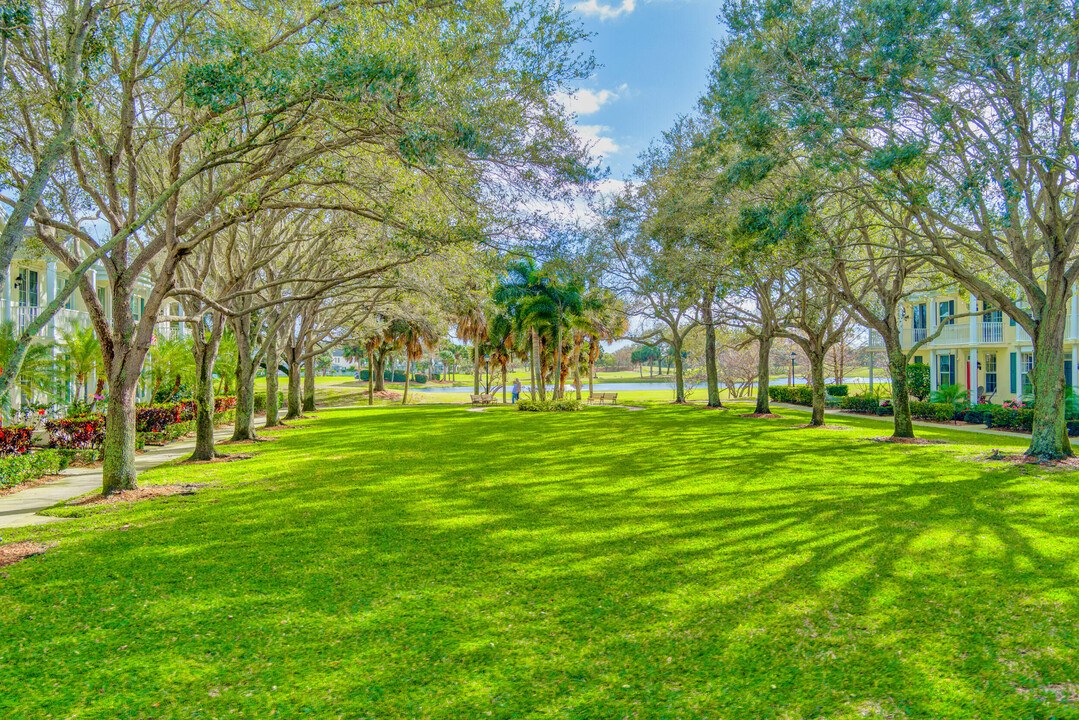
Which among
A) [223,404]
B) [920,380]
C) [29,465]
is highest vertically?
[920,380]

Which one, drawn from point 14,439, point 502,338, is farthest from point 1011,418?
point 14,439

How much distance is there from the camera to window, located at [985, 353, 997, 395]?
28203mm

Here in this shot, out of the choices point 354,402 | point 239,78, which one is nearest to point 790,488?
point 239,78

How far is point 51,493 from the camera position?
10211 mm

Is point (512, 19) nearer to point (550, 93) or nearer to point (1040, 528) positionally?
point (550, 93)

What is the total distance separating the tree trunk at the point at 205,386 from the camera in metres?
13.1

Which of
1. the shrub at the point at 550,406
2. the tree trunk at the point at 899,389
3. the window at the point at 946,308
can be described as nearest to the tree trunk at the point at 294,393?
the shrub at the point at 550,406

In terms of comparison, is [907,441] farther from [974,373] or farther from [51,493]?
[51,493]

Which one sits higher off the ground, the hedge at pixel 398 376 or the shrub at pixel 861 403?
the hedge at pixel 398 376

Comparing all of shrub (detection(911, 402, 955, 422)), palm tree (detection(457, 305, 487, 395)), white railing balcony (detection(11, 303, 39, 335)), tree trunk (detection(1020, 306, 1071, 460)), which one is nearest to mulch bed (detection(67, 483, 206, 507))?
white railing balcony (detection(11, 303, 39, 335))

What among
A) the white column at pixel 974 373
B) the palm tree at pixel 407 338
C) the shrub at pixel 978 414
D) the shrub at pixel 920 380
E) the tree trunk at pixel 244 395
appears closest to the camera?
the tree trunk at pixel 244 395

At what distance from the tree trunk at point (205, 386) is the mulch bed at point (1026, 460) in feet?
56.2

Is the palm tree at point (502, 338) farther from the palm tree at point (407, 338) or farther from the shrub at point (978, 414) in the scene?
the shrub at point (978, 414)

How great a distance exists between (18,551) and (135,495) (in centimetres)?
309
